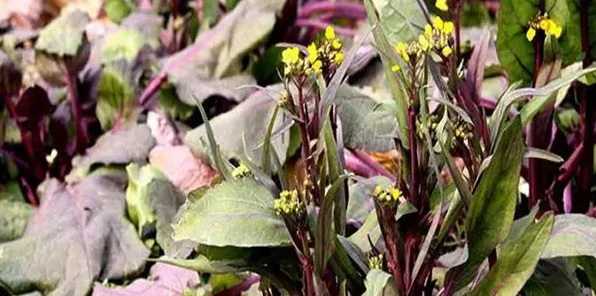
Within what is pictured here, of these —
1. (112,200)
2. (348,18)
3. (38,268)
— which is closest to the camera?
(38,268)

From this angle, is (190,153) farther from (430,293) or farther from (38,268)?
(430,293)

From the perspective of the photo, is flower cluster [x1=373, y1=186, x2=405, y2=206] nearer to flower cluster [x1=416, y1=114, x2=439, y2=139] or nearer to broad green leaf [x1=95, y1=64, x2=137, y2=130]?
flower cluster [x1=416, y1=114, x2=439, y2=139]

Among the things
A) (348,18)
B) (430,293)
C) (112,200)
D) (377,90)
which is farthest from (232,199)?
(348,18)

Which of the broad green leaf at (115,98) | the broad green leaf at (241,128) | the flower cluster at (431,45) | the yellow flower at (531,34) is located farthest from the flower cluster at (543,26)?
the broad green leaf at (115,98)

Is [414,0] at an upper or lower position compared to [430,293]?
upper

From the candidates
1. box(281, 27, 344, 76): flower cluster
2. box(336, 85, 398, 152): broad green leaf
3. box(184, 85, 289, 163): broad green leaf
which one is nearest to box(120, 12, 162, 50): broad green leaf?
box(184, 85, 289, 163): broad green leaf

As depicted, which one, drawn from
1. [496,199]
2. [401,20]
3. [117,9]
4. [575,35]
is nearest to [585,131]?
[575,35]

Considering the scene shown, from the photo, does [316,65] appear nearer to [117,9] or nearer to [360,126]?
[360,126]
